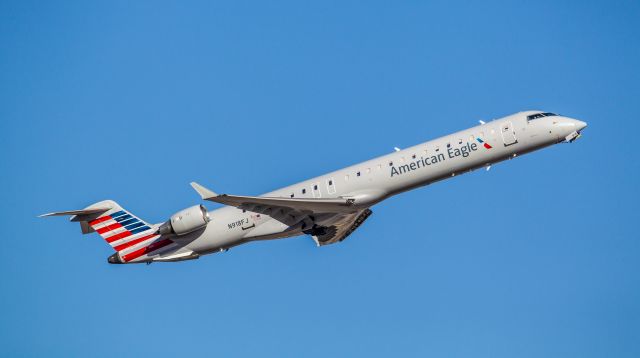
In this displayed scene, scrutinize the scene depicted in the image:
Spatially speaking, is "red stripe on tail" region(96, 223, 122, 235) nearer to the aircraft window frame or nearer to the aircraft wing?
the aircraft wing

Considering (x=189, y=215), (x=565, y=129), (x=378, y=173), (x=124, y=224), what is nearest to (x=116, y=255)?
(x=124, y=224)

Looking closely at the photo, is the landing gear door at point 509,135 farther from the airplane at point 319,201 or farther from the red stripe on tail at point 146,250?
the red stripe on tail at point 146,250

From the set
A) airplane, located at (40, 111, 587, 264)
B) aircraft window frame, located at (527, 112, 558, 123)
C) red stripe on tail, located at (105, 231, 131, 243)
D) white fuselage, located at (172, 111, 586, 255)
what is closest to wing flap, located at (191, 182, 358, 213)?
airplane, located at (40, 111, 587, 264)

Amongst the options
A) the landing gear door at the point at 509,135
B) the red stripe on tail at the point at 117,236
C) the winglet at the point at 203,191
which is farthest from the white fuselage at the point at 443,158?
the red stripe on tail at the point at 117,236

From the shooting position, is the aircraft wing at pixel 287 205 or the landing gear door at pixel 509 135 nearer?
the aircraft wing at pixel 287 205

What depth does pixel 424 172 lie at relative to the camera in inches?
A: 1193

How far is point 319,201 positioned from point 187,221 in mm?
5763

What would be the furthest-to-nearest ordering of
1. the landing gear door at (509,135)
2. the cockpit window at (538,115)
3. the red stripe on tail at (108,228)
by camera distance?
the red stripe on tail at (108,228) → the cockpit window at (538,115) → the landing gear door at (509,135)

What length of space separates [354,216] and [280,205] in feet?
13.3

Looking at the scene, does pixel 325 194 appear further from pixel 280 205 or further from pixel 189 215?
pixel 189 215

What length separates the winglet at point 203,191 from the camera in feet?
94.0

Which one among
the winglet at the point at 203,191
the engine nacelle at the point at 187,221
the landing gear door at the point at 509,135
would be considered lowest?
the engine nacelle at the point at 187,221

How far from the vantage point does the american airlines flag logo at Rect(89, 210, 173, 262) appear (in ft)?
111

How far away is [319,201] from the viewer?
30.0 meters
